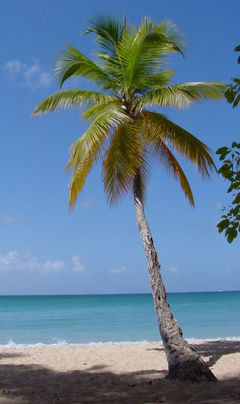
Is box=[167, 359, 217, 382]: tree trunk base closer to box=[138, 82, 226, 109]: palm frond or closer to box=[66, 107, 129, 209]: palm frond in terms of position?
box=[66, 107, 129, 209]: palm frond

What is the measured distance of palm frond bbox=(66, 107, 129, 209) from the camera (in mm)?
8250

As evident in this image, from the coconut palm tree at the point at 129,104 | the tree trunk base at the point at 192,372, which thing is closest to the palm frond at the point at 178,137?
the coconut palm tree at the point at 129,104

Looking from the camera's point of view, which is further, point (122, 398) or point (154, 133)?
point (154, 133)

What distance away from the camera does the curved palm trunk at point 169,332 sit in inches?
265

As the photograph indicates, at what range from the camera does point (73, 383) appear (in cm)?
719

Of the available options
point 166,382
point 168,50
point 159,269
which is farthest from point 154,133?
point 166,382

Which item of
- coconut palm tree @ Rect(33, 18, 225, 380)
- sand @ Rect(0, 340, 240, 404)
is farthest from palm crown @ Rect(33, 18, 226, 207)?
sand @ Rect(0, 340, 240, 404)

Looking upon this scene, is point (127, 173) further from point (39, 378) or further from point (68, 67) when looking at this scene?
point (39, 378)

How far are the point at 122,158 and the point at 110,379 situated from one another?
429 centimetres

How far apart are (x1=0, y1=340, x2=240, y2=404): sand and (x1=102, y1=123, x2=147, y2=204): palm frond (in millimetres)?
3797

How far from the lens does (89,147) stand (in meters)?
8.30

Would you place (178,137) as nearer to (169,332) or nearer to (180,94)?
(180,94)

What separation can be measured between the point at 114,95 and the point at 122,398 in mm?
6395

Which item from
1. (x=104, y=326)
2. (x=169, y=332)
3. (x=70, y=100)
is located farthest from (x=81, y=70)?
(x=104, y=326)
